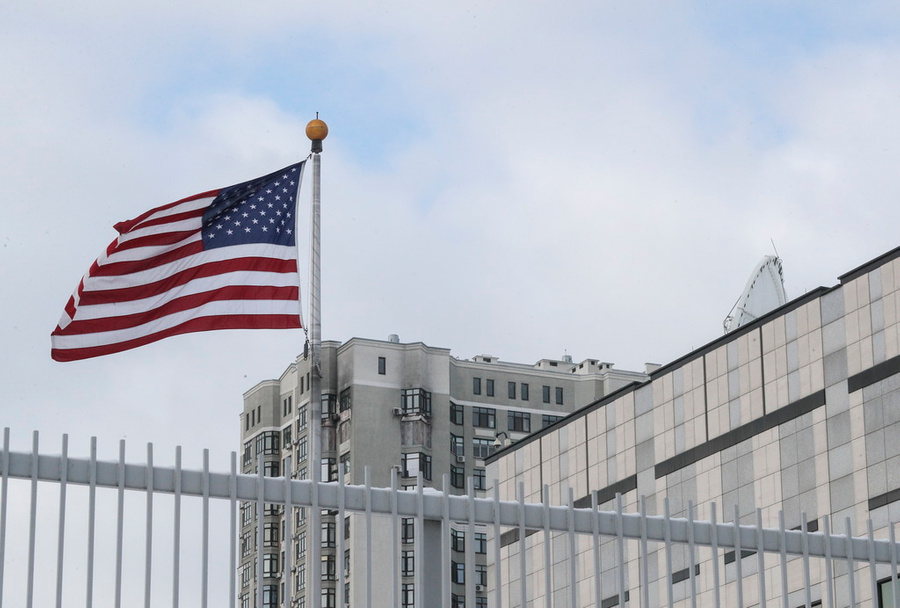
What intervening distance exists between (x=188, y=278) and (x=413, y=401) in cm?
9902

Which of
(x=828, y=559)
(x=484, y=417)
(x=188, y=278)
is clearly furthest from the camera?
(x=484, y=417)

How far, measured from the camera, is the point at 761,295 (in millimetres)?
61594

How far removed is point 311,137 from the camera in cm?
4000

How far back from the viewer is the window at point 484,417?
12438 centimetres

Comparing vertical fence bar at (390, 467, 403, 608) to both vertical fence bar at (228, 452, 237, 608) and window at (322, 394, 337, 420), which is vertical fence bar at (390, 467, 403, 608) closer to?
vertical fence bar at (228, 452, 237, 608)

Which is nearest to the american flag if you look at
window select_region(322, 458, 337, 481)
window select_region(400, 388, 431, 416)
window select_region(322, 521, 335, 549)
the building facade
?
the building facade

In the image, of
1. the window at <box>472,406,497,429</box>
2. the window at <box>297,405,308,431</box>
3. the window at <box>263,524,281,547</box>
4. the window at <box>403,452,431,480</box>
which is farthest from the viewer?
the window at <box>263,524,281,547</box>

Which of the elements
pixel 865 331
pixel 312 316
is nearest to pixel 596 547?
pixel 312 316

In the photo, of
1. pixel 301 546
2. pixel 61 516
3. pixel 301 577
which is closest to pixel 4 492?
pixel 61 516

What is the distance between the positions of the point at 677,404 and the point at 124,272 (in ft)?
124

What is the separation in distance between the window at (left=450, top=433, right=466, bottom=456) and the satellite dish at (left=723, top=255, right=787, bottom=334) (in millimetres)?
61754

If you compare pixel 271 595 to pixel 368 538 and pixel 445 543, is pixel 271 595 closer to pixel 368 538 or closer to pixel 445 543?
pixel 445 543

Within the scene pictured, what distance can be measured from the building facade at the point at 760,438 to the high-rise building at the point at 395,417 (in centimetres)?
5221

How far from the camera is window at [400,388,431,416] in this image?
391 ft
